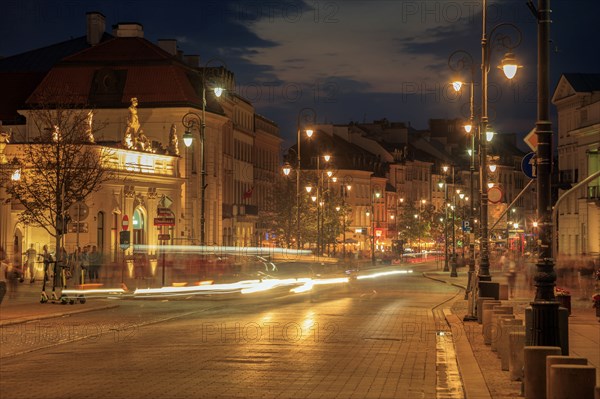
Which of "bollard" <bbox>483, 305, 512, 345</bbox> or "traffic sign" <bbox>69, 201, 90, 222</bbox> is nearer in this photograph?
"bollard" <bbox>483, 305, 512, 345</bbox>

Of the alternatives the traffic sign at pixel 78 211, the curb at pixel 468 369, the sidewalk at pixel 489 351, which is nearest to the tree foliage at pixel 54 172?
the traffic sign at pixel 78 211

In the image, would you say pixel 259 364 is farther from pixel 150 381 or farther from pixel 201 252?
pixel 201 252

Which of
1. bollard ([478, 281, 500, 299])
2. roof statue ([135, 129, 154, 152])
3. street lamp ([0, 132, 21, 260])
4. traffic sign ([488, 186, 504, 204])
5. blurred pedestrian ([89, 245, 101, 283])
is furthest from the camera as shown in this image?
roof statue ([135, 129, 154, 152])

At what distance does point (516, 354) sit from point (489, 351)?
15.2 ft

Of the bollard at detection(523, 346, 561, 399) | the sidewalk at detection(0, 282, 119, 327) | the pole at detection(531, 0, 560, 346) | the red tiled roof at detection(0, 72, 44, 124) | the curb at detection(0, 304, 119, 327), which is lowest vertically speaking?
the curb at detection(0, 304, 119, 327)

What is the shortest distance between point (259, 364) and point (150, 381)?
2640mm

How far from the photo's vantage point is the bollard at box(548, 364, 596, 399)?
11.0 meters

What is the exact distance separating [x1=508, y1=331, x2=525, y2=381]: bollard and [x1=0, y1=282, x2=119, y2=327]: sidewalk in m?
14.9

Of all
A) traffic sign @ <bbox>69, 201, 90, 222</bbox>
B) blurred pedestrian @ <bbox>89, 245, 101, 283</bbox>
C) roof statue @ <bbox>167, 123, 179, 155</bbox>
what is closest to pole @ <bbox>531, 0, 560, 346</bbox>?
traffic sign @ <bbox>69, 201, 90, 222</bbox>

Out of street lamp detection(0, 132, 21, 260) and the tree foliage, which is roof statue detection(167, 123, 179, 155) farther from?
street lamp detection(0, 132, 21, 260)

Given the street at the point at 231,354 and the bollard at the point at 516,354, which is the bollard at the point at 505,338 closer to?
the bollard at the point at 516,354

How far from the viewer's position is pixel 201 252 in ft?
170

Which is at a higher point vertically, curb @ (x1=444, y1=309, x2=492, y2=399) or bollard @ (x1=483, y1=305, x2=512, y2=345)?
bollard @ (x1=483, y1=305, x2=512, y2=345)

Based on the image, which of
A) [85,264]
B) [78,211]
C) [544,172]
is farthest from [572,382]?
[85,264]
